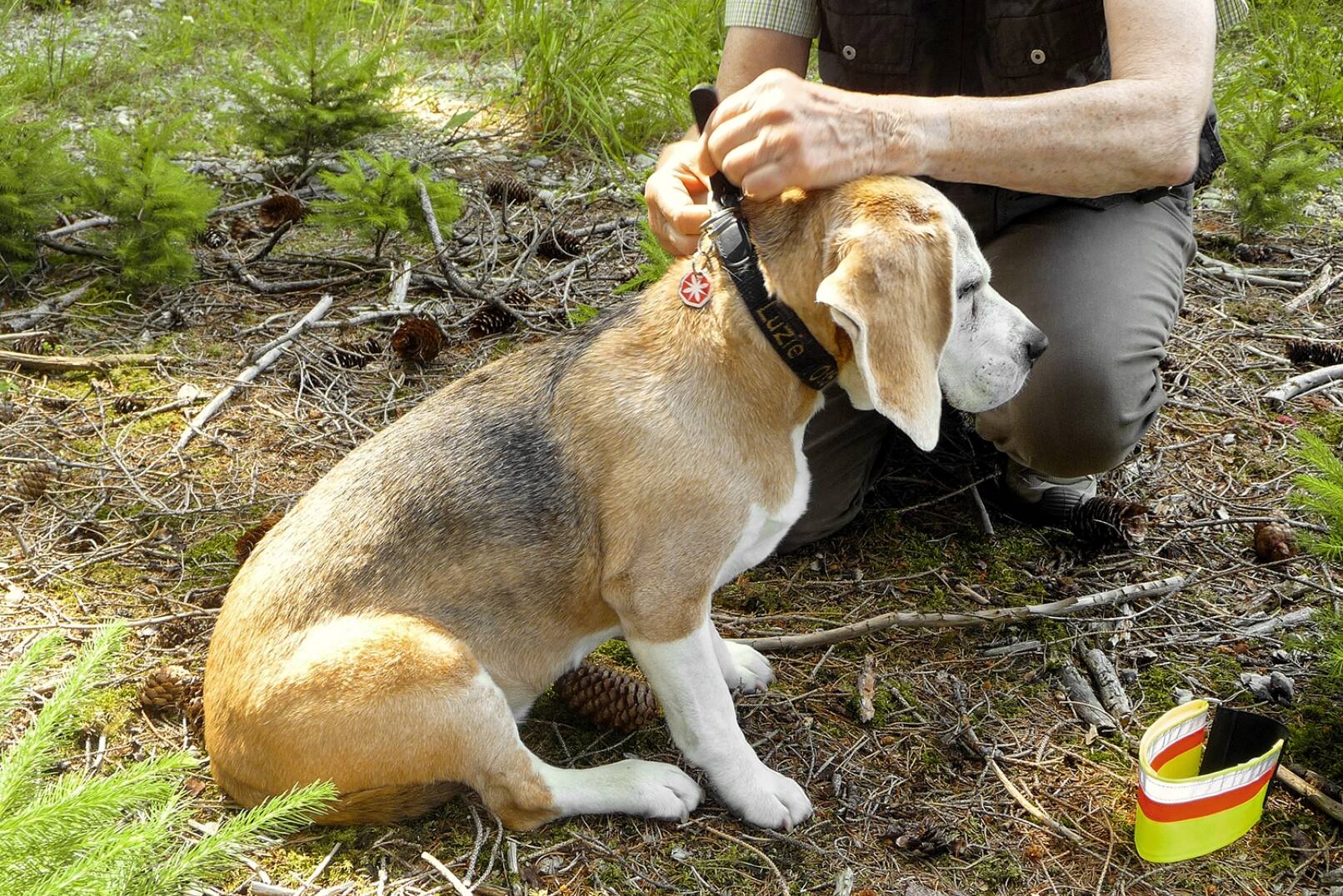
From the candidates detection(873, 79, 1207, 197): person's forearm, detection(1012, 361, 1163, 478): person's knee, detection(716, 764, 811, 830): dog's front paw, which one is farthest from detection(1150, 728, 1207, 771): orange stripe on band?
detection(873, 79, 1207, 197): person's forearm

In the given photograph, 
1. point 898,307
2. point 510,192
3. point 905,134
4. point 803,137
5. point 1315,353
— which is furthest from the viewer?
point 510,192

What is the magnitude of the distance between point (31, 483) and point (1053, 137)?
10.4 ft

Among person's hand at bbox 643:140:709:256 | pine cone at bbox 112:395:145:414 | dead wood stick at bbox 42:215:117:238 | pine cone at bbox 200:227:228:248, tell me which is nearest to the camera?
person's hand at bbox 643:140:709:256

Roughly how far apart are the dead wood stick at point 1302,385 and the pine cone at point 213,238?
14.6 feet

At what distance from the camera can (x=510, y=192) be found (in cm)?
536

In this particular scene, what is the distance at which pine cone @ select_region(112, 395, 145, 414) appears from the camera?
3807 mm

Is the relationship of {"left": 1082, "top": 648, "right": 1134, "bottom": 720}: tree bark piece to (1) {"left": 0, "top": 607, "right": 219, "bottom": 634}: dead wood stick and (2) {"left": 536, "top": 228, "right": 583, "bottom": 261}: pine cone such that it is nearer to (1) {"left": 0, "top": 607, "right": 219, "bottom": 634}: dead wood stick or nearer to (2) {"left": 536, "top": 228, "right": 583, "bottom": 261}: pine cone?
(1) {"left": 0, "top": 607, "right": 219, "bottom": 634}: dead wood stick

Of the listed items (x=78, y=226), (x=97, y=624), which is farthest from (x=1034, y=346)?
(x=78, y=226)

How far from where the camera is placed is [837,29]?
11.6 ft

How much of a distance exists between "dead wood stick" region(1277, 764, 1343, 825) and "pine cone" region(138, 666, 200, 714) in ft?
8.85

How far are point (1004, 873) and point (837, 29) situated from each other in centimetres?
259

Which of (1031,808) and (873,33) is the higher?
(873,33)

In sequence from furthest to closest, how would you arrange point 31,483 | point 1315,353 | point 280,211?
point 280,211
point 1315,353
point 31,483

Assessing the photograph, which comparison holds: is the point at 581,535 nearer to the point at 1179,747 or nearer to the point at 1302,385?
the point at 1179,747
